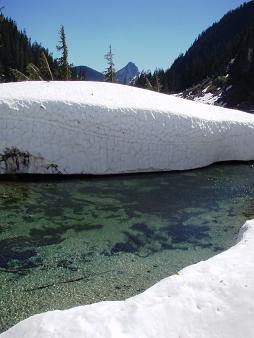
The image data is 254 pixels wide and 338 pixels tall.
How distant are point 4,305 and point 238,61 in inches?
2929

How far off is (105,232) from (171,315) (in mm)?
4645

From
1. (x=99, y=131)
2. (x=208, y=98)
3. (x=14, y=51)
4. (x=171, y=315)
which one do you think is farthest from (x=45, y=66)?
(x=14, y=51)

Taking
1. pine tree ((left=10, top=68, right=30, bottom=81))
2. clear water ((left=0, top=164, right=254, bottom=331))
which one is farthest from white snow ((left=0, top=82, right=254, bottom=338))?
pine tree ((left=10, top=68, right=30, bottom=81))

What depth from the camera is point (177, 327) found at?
12.6ft

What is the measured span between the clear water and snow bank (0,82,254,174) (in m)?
0.70

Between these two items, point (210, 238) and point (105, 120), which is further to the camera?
point (105, 120)

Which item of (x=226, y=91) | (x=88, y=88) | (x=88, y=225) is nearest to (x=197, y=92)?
(x=226, y=91)

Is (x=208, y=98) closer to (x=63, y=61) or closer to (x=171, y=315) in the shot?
(x=63, y=61)

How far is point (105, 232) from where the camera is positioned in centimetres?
854

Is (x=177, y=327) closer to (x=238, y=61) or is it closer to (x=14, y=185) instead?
(x=14, y=185)

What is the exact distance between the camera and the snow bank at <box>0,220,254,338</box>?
3.76 meters

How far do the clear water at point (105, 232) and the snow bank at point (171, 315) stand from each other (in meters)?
1.44

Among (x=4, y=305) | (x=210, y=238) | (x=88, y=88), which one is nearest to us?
(x=4, y=305)

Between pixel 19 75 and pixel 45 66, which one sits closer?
pixel 45 66
